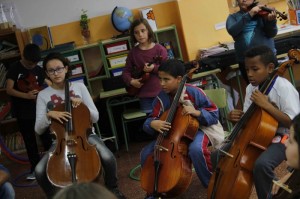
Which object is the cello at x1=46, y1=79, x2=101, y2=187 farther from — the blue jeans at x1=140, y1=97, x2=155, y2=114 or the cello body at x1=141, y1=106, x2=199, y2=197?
the blue jeans at x1=140, y1=97, x2=155, y2=114

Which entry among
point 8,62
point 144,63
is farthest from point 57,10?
point 144,63

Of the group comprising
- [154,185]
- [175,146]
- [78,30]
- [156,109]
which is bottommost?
[154,185]

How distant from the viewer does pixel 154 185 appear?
227cm

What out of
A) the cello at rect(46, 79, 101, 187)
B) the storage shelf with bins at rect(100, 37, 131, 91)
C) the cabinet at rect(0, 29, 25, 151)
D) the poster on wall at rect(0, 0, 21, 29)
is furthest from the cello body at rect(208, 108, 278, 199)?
the poster on wall at rect(0, 0, 21, 29)

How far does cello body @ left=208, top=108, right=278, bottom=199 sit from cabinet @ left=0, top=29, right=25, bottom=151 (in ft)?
10.4

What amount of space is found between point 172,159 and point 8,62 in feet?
10.1

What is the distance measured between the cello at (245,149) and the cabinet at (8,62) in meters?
3.15

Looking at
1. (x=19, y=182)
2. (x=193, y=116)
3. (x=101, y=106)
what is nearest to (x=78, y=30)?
(x=101, y=106)

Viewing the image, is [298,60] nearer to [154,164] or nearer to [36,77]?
[154,164]

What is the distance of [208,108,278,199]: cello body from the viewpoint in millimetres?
1952

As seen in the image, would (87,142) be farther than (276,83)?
Yes

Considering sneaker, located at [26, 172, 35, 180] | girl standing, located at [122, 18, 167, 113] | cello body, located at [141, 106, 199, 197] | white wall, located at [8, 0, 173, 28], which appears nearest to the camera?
cello body, located at [141, 106, 199, 197]

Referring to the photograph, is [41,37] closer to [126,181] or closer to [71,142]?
[126,181]

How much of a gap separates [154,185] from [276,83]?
914 mm
